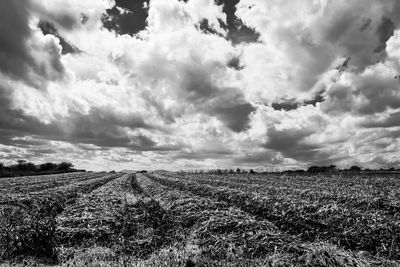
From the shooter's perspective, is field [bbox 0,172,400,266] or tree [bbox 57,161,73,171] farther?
tree [bbox 57,161,73,171]

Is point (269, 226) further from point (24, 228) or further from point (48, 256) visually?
point (24, 228)

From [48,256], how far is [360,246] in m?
8.95

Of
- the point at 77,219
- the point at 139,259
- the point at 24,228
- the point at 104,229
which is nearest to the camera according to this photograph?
the point at 139,259

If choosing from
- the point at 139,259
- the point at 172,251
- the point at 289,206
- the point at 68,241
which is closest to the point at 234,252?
the point at 172,251

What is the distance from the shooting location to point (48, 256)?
24.7 ft

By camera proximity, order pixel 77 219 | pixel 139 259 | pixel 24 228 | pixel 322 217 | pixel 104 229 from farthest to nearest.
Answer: pixel 322 217 < pixel 77 219 < pixel 104 229 < pixel 24 228 < pixel 139 259

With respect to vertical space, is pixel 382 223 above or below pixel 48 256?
above

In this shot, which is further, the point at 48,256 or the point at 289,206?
the point at 289,206

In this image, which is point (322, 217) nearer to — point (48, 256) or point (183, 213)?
point (183, 213)

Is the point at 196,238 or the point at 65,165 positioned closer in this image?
the point at 196,238

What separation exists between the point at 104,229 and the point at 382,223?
9.48 metres

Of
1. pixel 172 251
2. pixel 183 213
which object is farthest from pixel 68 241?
pixel 183 213

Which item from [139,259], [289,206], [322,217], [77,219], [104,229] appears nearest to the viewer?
[139,259]

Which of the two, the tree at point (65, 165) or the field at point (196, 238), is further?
the tree at point (65, 165)
